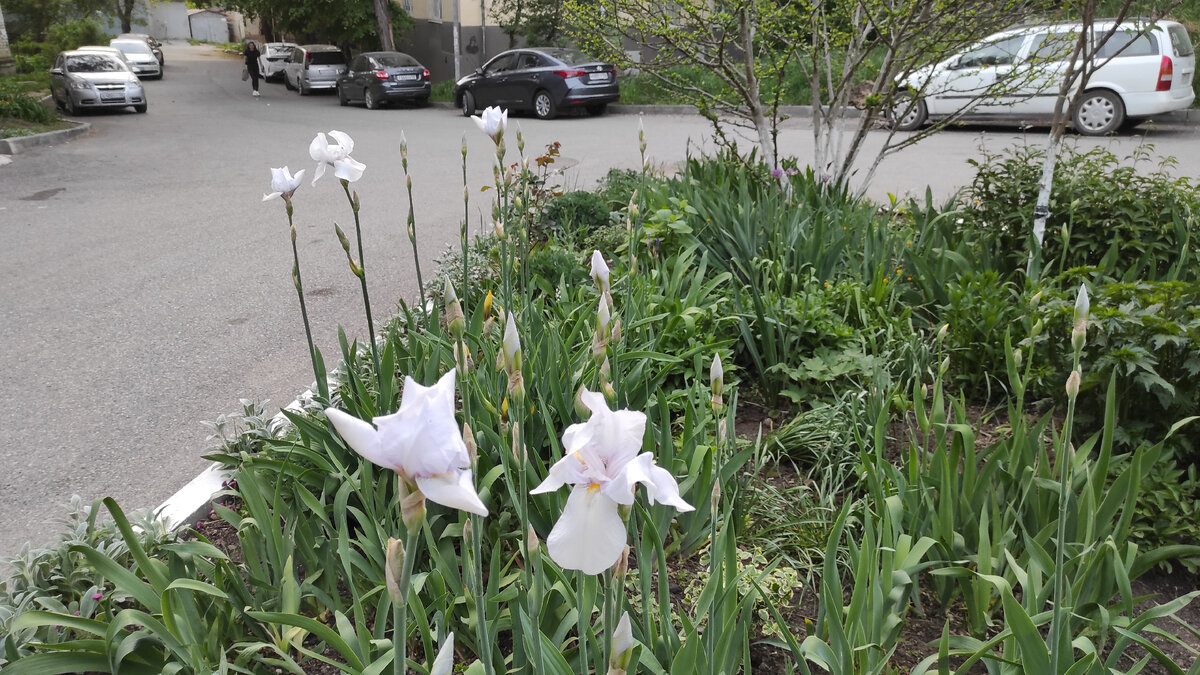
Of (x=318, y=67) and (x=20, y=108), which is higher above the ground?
(x=318, y=67)

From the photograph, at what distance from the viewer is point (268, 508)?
233cm

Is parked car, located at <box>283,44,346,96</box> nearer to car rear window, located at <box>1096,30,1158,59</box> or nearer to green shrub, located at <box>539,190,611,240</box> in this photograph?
car rear window, located at <box>1096,30,1158,59</box>

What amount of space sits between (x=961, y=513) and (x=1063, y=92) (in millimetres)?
2762

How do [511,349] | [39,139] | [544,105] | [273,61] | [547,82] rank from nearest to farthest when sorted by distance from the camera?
[511,349], [39,139], [547,82], [544,105], [273,61]

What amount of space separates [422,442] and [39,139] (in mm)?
15407

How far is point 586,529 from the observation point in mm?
1014

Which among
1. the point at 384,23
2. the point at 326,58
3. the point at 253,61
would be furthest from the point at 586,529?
the point at 326,58

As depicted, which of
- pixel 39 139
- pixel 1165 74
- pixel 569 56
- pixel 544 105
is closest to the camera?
pixel 1165 74

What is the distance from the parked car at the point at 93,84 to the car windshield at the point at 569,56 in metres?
8.72

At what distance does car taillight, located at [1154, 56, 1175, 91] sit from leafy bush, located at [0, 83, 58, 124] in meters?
17.4

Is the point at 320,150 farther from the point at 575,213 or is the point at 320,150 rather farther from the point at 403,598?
the point at 575,213

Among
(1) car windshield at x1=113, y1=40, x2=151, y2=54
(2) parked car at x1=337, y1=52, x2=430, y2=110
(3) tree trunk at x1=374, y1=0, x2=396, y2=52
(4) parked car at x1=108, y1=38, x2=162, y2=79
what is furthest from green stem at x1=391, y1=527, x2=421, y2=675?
(1) car windshield at x1=113, y1=40, x2=151, y2=54

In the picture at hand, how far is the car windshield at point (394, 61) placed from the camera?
64.5 feet

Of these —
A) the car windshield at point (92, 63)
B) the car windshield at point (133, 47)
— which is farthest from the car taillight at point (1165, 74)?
the car windshield at point (133, 47)
